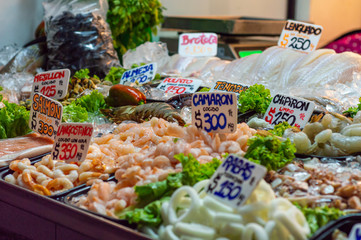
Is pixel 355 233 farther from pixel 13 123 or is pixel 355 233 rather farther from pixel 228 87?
pixel 13 123

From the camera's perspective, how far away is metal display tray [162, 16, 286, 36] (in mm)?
5117

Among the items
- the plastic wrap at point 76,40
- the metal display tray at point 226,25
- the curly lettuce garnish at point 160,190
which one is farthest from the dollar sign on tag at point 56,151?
the metal display tray at point 226,25

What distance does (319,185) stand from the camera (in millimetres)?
1826

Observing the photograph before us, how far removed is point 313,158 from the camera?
2.24 meters

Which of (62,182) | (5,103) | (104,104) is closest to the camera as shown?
(62,182)

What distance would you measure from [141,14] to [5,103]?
2.52 meters

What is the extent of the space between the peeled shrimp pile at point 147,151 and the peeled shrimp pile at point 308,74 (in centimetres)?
112

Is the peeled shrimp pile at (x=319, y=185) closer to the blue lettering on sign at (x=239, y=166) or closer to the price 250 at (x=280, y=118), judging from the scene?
the blue lettering on sign at (x=239, y=166)

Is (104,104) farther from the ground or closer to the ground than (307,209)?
closer to the ground

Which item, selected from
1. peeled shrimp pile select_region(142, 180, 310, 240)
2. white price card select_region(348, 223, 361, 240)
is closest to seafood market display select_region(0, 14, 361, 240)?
peeled shrimp pile select_region(142, 180, 310, 240)

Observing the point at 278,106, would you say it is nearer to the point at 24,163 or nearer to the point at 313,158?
the point at 313,158

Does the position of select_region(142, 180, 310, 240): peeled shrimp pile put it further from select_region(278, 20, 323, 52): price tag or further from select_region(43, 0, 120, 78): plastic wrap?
select_region(43, 0, 120, 78): plastic wrap

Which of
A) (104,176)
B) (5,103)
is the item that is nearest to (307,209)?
(104,176)

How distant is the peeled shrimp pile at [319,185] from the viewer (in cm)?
171
